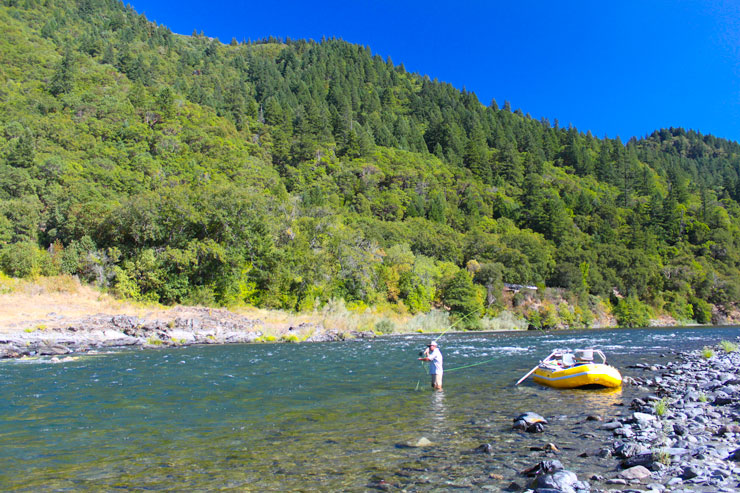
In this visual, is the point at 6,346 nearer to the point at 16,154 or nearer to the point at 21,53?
the point at 16,154

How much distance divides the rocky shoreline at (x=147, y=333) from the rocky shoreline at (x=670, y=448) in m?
23.9

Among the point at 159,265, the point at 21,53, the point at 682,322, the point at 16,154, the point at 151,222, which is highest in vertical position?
the point at 21,53

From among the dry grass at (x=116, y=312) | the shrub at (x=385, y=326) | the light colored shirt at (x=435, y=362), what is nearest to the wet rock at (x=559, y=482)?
the light colored shirt at (x=435, y=362)

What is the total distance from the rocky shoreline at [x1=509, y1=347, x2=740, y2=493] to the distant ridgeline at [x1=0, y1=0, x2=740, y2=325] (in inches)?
1491

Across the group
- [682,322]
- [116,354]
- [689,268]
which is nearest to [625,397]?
[116,354]

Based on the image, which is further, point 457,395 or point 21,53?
point 21,53

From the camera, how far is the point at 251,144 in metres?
96.9

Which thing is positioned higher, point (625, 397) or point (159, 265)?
point (159, 265)

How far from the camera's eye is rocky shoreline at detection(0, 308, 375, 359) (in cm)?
2422

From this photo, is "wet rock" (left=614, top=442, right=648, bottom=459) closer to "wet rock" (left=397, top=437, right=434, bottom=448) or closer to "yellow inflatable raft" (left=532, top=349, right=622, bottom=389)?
"wet rock" (left=397, top=437, right=434, bottom=448)

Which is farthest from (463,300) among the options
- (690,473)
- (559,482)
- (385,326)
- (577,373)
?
(559,482)

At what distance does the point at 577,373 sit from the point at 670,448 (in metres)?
7.22

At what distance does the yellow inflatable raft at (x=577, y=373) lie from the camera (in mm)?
14047

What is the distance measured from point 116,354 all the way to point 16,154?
43.1 m
